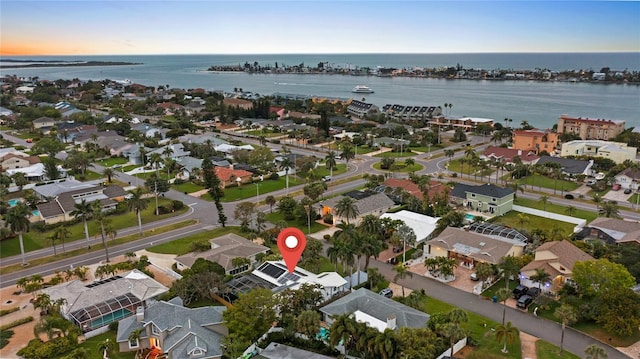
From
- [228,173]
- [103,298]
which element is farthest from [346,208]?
[228,173]

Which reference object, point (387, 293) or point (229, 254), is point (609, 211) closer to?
point (387, 293)

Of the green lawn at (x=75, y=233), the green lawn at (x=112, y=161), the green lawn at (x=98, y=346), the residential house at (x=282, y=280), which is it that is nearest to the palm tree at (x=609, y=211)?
the residential house at (x=282, y=280)

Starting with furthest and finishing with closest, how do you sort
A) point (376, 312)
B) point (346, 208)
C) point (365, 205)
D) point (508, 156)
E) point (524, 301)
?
point (508, 156) → point (365, 205) → point (346, 208) → point (524, 301) → point (376, 312)

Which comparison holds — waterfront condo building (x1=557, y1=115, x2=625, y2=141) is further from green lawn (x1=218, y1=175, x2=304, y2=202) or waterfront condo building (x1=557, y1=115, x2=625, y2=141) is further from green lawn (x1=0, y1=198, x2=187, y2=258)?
green lawn (x1=0, y1=198, x2=187, y2=258)

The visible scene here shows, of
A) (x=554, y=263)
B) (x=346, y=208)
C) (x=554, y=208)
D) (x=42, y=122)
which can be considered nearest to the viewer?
(x=554, y=263)

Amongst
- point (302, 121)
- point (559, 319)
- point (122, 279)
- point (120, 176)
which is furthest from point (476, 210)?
point (302, 121)
